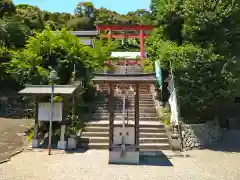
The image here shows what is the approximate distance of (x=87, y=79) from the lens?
14102 millimetres

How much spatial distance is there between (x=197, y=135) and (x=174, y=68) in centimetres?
300

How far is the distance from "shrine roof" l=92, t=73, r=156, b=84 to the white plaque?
2638 millimetres

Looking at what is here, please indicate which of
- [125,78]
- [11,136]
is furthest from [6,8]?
[125,78]

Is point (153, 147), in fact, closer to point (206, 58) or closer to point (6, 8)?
point (206, 58)

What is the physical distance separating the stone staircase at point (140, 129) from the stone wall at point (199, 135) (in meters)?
0.82

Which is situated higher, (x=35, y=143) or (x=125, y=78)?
(x=125, y=78)

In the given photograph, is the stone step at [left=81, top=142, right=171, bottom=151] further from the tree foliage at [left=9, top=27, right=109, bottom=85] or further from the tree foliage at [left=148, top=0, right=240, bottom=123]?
the tree foliage at [left=9, top=27, right=109, bottom=85]

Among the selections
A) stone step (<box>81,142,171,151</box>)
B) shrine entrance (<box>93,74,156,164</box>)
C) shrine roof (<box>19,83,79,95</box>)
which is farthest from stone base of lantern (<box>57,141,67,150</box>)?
shrine entrance (<box>93,74,156,164</box>)

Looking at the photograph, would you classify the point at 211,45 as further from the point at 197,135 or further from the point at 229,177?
the point at 229,177

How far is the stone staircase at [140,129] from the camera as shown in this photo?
1101cm

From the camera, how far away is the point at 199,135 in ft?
38.2

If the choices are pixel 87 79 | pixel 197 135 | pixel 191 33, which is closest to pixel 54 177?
pixel 197 135

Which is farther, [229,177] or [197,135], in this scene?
[197,135]

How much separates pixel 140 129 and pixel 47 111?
4.02 metres
